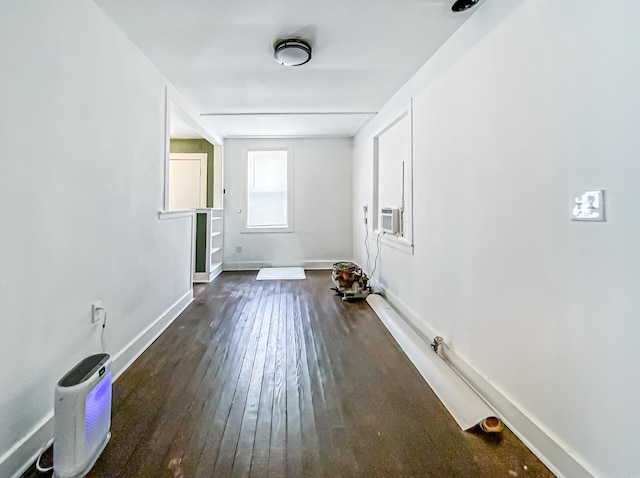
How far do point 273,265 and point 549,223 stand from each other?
4751mm

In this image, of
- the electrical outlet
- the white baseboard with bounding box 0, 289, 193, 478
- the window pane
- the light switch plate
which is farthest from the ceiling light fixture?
the window pane

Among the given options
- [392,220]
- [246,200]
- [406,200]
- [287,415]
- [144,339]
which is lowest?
[287,415]

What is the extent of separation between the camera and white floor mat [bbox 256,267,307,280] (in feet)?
15.9

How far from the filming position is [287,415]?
5.24 feet

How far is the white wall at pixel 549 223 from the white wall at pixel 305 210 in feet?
11.5

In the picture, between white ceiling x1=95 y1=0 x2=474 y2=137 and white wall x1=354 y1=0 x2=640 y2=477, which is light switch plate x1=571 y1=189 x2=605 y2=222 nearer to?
white wall x1=354 y1=0 x2=640 y2=477

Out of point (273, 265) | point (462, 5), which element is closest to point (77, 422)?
point (462, 5)

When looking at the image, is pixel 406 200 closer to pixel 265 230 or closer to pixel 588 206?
pixel 588 206

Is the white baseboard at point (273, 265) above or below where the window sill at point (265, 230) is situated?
below

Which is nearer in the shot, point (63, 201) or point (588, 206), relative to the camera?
point (588, 206)

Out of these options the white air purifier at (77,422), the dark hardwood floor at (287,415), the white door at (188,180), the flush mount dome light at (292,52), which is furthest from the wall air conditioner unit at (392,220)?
the white door at (188,180)

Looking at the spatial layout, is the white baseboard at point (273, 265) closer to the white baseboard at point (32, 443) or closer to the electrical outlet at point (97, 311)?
the white baseboard at point (32, 443)

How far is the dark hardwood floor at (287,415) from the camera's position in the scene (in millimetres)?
1273

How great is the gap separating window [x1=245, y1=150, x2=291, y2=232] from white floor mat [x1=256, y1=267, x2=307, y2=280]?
0.72m
